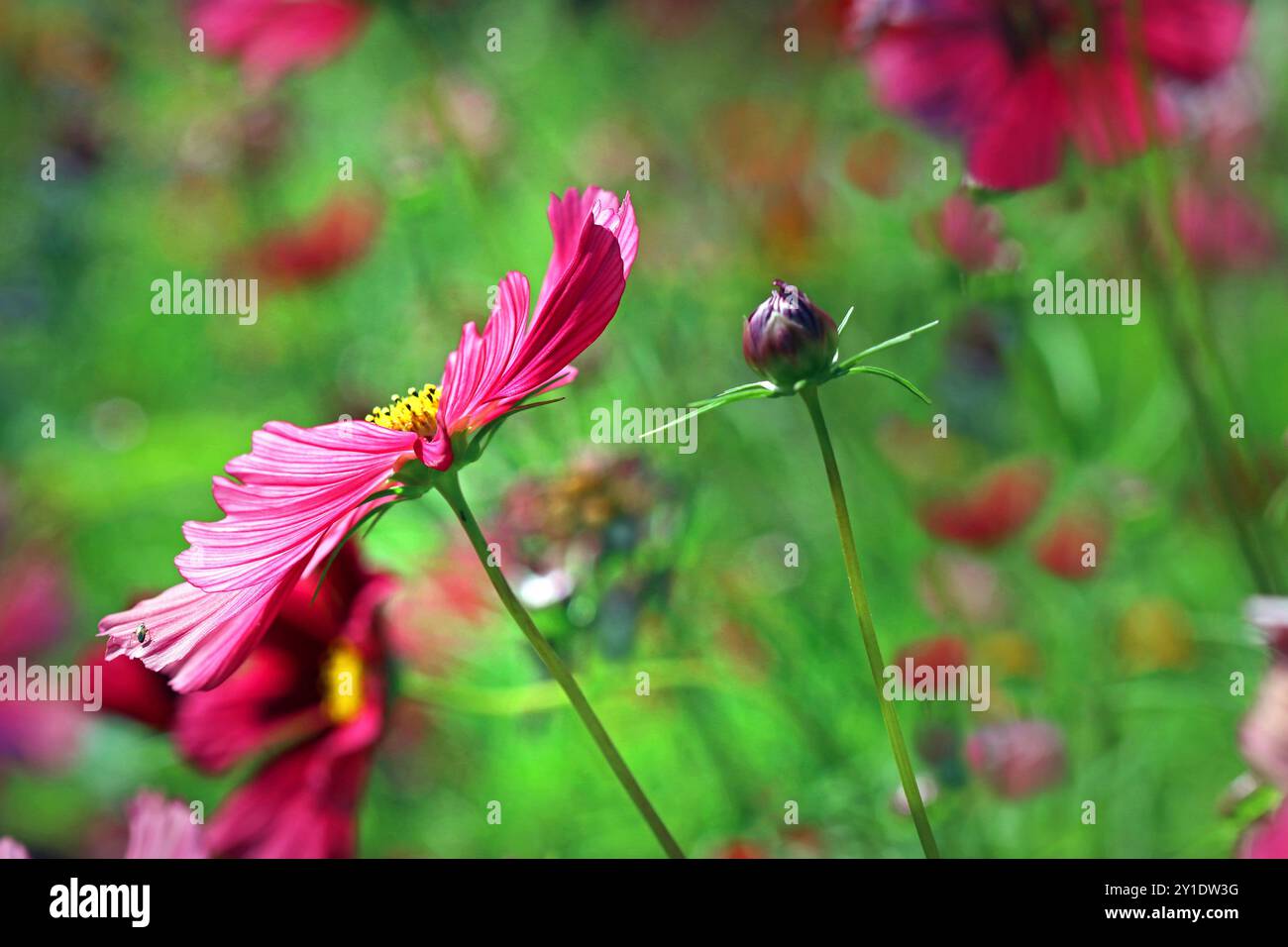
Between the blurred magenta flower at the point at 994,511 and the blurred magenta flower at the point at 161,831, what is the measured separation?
1.57ft

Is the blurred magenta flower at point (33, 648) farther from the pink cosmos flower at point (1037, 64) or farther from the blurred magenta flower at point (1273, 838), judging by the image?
the blurred magenta flower at point (1273, 838)

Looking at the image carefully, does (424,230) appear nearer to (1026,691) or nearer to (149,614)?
(1026,691)

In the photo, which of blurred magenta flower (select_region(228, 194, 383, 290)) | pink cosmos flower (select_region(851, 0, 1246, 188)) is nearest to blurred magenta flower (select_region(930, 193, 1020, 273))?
pink cosmos flower (select_region(851, 0, 1246, 188))

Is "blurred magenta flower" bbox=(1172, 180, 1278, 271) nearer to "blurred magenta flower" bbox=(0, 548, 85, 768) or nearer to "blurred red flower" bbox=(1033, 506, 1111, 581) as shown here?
"blurred red flower" bbox=(1033, 506, 1111, 581)

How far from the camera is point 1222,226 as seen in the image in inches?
37.7

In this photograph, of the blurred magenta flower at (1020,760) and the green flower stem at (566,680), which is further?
the blurred magenta flower at (1020,760)

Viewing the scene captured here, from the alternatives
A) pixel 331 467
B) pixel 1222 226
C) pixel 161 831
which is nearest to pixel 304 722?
pixel 161 831

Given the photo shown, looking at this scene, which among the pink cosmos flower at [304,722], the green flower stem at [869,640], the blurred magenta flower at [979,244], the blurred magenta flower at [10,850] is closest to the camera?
the green flower stem at [869,640]

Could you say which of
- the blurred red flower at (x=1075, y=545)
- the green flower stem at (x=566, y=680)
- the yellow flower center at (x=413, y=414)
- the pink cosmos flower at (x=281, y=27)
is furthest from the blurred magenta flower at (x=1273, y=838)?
the pink cosmos flower at (x=281, y=27)

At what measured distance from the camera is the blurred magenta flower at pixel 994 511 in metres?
0.75

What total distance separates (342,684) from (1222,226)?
74cm

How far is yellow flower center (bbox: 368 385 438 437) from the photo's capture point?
1.30 ft

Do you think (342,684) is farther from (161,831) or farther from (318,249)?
(318,249)
